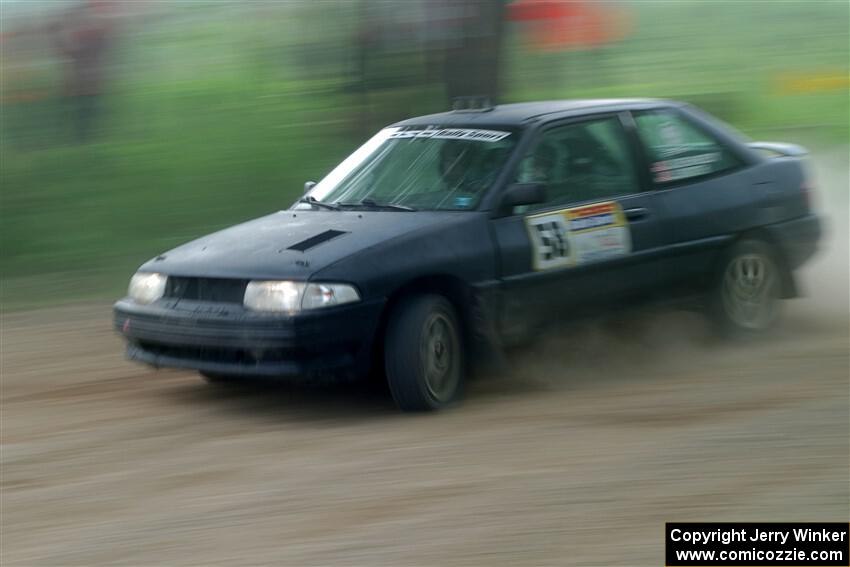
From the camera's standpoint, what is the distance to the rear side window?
768 cm

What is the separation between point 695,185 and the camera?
783 cm

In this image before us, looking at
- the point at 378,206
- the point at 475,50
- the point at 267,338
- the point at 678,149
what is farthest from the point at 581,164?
the point at 475,50

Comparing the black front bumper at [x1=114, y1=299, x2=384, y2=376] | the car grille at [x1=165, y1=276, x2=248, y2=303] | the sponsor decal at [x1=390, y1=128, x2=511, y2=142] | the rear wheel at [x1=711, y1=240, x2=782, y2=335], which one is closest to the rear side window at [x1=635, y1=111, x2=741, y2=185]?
the rear wheel at [x1=711, y1=240, x2=782, y2=335]

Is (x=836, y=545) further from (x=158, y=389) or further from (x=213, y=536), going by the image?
(x=158, y=389)

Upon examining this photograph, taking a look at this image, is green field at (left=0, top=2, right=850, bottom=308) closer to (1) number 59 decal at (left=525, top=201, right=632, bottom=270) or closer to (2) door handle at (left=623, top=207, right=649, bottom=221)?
(1) number 59 decal at (left=525, top=201, right=632, bottom=270)

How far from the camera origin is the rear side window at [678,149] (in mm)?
7684

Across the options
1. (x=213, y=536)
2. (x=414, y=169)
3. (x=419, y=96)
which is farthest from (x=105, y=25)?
(x=213, y=536)

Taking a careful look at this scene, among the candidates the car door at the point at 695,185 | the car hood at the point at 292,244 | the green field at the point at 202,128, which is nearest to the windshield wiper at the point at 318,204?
the car hood at the point at 292,244

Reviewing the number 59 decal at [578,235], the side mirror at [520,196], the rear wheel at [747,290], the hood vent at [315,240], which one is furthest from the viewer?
the rear wheel at [747,290]

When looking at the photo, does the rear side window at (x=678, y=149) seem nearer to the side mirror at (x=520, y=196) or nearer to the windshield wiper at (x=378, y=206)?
the side mirror at (x=520, y=196)

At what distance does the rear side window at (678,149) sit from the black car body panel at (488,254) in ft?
0.04

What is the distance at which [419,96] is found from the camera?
1429 centimetres

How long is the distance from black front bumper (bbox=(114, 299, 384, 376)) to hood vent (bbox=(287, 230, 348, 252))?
1.44 ft

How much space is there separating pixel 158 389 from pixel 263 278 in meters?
1.30
